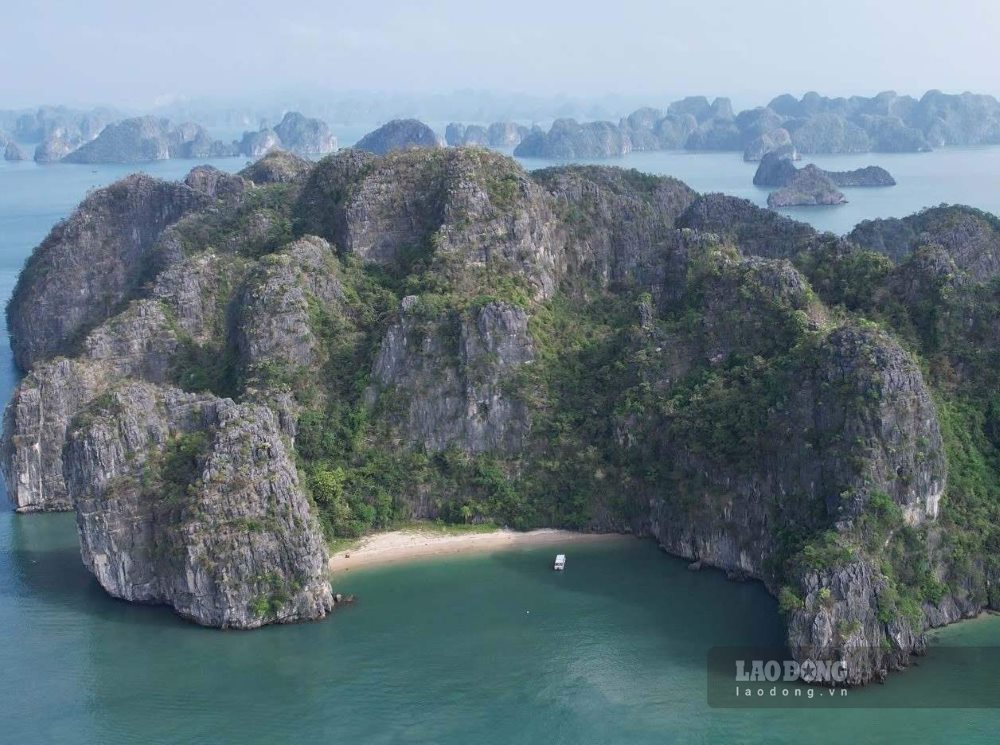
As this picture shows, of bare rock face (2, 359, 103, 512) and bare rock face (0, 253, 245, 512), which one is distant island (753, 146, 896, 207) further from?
bare rock face (2, 359, 103, 512)

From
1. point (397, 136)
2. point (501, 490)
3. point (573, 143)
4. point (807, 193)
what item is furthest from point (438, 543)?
point (573, 143)

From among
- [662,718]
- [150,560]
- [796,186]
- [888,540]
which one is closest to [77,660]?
[150,560]

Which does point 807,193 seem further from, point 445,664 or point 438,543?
point 445,664

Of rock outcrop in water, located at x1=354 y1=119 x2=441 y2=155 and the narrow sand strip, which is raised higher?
rock outcrop in water, located at x1=354 y1=119 x2=441 y2=155

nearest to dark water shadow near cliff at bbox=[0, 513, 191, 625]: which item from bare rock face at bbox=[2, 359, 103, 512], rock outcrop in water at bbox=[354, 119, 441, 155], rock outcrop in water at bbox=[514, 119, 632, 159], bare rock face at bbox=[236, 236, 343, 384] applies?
bare rock face at bbox=[2, 359, 103, 512]

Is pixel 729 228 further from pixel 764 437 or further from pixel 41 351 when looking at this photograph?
pixel 41 351

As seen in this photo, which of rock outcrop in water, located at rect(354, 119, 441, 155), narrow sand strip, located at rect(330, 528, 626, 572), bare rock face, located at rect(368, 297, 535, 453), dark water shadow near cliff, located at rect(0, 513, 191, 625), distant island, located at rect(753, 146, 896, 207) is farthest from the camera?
rock outcrop in water, located at rect(354, 119, 441, 155)
